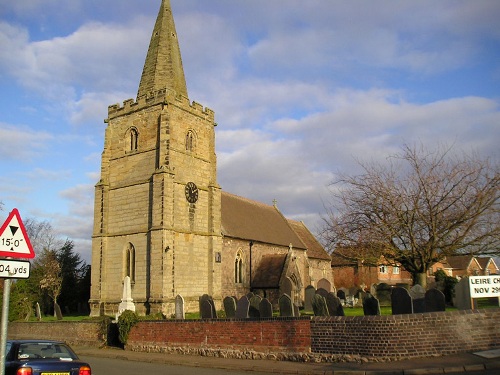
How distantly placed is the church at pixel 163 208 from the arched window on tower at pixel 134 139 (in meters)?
0.06

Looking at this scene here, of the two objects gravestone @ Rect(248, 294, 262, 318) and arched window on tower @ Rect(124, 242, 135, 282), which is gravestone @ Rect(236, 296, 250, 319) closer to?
gravestone @ Rect(248, 294, 262, 318)

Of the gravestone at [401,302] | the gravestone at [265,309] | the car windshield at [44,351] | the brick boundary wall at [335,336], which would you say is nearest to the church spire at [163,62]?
the brick boundary wall at [335,336]

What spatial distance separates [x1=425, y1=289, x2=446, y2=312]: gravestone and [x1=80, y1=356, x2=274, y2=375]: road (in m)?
5.17

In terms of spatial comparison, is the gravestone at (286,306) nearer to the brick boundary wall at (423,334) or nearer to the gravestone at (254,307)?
the gravestone at (254,307)

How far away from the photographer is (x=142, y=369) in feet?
44.4

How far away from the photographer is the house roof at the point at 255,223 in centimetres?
3381

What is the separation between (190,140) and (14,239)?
2395 cm

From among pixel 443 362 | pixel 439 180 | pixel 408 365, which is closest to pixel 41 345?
pixel 408 365

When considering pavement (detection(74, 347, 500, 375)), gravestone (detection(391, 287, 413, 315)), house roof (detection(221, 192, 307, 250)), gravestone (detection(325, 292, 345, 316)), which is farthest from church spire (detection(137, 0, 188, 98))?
gravestone (detection(391, 287, 413, 315))

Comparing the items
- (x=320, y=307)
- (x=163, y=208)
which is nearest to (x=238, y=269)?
(x=163, y=208)

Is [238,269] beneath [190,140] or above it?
beneath

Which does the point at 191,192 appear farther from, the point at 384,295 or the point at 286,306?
the point at 286,306

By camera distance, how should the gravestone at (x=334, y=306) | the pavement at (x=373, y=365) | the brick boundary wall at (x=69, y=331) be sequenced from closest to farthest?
the pavement at (x=373, y=365), the gravestone at (x=334, y=306), the brick boundary wall at (x=69, y=331)

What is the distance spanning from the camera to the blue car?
24.7 feet
